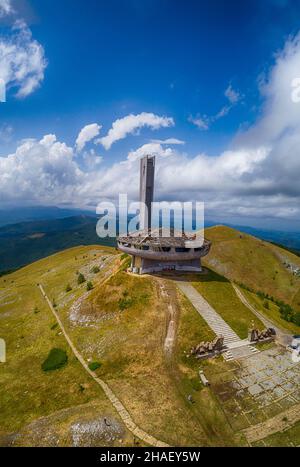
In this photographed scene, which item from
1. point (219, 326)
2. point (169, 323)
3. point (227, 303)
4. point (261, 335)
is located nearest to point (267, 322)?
point (261, 335)

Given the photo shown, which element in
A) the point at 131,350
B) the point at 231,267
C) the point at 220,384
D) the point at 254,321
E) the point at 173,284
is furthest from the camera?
the point at 231,267

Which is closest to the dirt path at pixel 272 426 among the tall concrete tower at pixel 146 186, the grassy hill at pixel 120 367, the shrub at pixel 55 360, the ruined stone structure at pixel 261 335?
the grassy hill at pixel 120 367


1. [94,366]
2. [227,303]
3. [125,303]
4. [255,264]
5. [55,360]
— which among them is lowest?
[55,360]

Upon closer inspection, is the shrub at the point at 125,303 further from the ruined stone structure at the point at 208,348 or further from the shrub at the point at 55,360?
the ruined stone structure at the point at 208,348

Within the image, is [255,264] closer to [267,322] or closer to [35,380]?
[267,322]

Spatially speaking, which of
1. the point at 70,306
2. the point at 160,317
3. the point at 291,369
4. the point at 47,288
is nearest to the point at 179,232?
the point at 160,317
